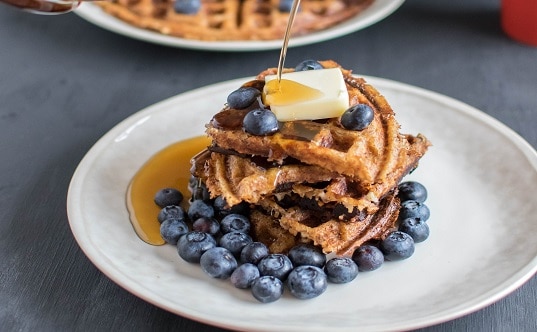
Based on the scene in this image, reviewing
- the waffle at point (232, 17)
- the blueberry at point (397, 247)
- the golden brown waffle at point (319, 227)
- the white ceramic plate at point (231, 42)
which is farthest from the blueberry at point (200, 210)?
the waffle at point (232, 17)

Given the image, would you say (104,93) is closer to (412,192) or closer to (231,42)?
(231,42)

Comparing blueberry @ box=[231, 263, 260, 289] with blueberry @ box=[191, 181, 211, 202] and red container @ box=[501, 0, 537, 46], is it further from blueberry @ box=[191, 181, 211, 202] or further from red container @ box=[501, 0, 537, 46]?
red container @ box=[501, 0, 537, 46]

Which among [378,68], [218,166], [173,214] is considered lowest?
[378,68]

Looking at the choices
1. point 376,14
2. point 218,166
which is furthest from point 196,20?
point 218,166

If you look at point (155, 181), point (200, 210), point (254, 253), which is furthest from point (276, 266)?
point (155, 181)

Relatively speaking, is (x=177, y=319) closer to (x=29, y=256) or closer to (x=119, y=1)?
(x=29, y=256)

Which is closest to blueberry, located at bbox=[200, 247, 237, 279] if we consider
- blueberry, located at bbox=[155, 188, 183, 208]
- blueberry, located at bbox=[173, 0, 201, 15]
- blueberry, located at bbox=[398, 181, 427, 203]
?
blueberry, located at bbox=[155, 188, 183, 208]
